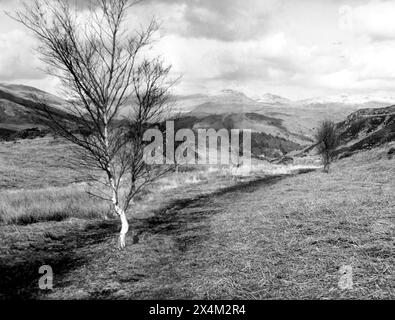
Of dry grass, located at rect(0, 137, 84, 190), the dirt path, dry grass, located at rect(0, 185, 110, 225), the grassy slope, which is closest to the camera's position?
the grassy slope

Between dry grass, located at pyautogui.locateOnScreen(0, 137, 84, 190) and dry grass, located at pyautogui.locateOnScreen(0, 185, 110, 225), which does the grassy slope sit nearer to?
dry grass, located at pyautogui.locateOnScreen(0, 185, 110, 225)

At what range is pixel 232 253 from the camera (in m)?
8.43

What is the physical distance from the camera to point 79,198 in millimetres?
17688

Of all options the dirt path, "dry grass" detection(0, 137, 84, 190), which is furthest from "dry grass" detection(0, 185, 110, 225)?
"dry grass" detection(0, 137, 84, 190)

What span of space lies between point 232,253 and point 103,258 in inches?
124

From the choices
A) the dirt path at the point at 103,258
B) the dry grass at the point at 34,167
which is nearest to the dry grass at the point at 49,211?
the dirt path at the point at 103,258

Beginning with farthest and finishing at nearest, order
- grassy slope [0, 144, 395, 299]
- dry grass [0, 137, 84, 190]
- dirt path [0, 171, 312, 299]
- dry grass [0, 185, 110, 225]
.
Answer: dry grass [0, 137, 84, 190] < dry grass [0, 185, 110, 225] < dirt path [0, 171, 312, 299] < grassy slope [0, 144, 395, 299]

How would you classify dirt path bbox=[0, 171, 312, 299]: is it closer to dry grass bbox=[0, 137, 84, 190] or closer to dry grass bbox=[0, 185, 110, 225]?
dry grass bbox=[0, 185, 110, 225]

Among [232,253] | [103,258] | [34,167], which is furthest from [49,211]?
[34,167]

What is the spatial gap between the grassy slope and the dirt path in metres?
0.03

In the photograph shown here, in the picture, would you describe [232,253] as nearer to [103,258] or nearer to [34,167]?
[103,258]

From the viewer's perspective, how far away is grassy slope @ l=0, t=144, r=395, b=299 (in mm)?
6449

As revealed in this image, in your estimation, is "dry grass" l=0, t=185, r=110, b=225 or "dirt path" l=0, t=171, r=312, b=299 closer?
"dirt path" l=0, t=171, r=312, b=299

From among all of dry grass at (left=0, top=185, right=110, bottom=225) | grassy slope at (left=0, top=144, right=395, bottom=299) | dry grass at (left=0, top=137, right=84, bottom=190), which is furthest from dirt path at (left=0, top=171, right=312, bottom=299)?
dry grass at (left=0, top=137, right=84, bottom=190)
